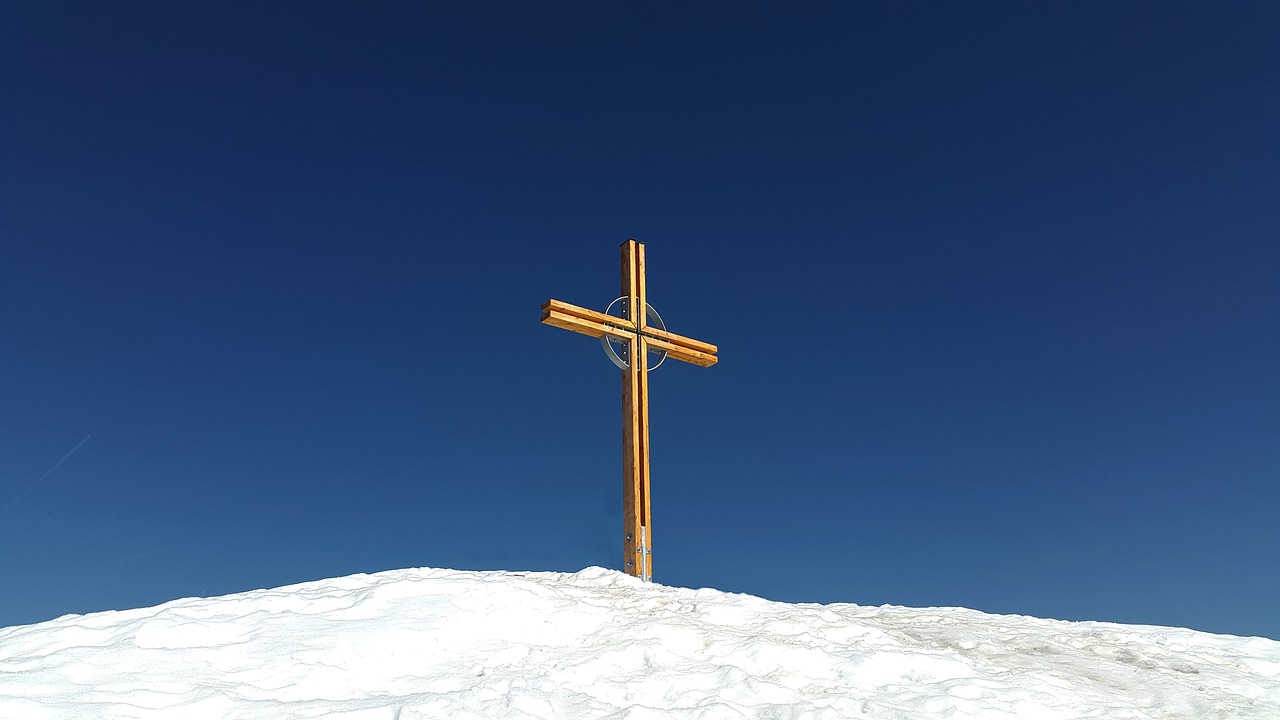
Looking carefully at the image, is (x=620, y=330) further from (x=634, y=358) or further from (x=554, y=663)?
(x=554, y=663)

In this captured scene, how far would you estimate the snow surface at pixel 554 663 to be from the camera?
6.04 metres

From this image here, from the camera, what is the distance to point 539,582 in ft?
31.6

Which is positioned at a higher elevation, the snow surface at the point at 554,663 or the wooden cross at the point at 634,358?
the wooden cross at the point at 634,358

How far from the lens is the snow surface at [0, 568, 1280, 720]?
6.04 metres

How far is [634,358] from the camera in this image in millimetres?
12430

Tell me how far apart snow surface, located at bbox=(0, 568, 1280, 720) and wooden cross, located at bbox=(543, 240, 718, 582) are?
7.74ft

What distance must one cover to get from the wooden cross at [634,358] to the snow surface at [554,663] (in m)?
2.36

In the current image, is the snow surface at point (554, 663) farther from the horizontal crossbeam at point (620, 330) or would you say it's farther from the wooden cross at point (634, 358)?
the horizontal crossbeam at point (620, 330)

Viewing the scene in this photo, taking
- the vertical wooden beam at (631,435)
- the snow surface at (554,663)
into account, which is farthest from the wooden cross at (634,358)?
the snow surface at (554,663)

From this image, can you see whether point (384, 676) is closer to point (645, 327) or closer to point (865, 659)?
point (865, 659)

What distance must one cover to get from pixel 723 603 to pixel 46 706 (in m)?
5.41

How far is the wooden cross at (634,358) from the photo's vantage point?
38.4ft

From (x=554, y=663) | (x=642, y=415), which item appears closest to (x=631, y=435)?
(x=642, y=415)

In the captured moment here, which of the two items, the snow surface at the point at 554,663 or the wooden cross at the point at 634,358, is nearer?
the snow surface at the point at 554,663
